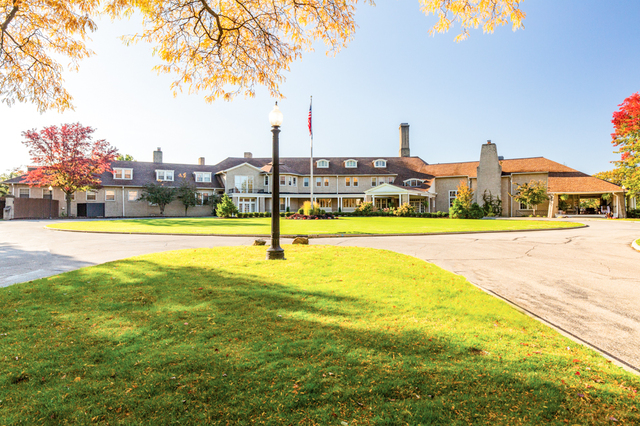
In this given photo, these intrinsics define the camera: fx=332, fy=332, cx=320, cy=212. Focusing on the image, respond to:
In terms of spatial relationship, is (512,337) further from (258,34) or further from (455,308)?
(258,34)

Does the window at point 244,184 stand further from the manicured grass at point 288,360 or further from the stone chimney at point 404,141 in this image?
the manicured grass at point 288,360

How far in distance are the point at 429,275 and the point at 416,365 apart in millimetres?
3815

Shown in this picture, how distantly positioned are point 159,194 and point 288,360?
44970 millimetres

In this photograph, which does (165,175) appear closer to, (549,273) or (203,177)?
(203,177)

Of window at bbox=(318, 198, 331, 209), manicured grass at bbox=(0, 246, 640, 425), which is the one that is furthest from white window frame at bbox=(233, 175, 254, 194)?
manicured grass at bbox=(0, 246, 640, 425)

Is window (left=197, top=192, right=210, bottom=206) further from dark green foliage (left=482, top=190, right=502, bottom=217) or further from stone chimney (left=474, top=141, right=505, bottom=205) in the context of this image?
stone chimney (left=474, top=141, right=505, bottom=205)

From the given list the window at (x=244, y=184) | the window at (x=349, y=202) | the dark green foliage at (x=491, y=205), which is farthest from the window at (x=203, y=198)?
the dark green foliage at (x=491, y=205)

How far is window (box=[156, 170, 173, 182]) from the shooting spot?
47625 millimetres

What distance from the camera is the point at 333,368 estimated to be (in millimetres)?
2906

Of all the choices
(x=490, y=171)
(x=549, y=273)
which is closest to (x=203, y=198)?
(x=490, y=171)

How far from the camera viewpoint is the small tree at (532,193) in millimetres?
37969

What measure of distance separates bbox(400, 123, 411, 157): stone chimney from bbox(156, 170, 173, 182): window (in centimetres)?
3682

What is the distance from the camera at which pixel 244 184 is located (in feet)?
156

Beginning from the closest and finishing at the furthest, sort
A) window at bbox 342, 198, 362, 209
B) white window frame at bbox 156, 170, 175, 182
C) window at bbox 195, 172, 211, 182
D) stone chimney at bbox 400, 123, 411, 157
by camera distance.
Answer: white window frame at bbox 156, 170, 175, 182 < window at bbox 342, 198, 362, 209 < window at bbox 195, 172, 211, 182 < stone chimney at bbox 400, 123, 411, 157
